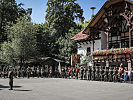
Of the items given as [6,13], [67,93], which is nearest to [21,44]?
[6,13]

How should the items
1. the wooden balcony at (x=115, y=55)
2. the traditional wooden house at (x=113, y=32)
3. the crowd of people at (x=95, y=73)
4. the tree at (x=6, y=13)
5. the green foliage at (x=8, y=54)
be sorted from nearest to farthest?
the crowd of people at (x=95, y=73) < the wooden balcony at (x=115, y=55) < the traditional wooden house at (x=113, y=32) < the green foliage at (x=8, y=54) < the tree at (x=6, y=13)

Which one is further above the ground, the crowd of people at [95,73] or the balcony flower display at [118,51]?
the balcony flower display at [118,51]

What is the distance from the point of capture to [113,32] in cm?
3120

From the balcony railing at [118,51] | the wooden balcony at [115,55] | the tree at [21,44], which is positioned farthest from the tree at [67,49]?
the balcony railing at [118,51]

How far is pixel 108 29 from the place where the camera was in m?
28.8

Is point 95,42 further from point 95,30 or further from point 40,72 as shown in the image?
point 40,72

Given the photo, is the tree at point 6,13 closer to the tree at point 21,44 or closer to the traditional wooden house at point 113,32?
the tree at point 21,44

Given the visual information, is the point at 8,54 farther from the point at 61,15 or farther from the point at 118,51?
the point at 118,51

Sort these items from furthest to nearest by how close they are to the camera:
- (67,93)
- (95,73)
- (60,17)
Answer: (60,17), (95,73), (67,93)

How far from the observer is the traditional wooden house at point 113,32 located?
25766 millimetres

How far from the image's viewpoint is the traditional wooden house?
25.8 metres

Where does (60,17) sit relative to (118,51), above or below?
above

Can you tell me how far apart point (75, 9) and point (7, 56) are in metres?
19.8

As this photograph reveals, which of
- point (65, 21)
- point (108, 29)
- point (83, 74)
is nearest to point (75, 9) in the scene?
point (65, 21)
